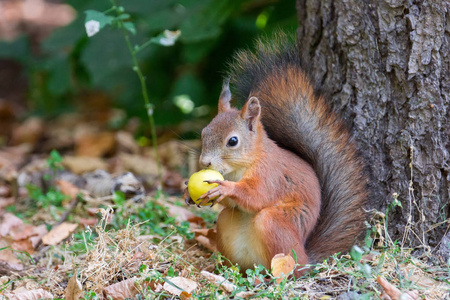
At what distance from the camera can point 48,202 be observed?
10.9ft

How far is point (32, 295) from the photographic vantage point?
6.74ft

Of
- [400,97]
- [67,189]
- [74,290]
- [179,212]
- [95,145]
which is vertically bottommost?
[95,145]

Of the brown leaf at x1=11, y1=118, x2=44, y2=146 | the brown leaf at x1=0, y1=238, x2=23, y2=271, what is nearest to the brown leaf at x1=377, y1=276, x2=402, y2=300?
the brown leaf at x1=0, y1=238, x2=23, y2=271

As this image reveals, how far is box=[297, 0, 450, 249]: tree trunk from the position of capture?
2.29m

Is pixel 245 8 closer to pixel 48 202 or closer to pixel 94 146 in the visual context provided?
pixel 94 146

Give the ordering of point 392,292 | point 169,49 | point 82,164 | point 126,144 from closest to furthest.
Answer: point 392,292, point 82,164, point 169,49, point 126,144

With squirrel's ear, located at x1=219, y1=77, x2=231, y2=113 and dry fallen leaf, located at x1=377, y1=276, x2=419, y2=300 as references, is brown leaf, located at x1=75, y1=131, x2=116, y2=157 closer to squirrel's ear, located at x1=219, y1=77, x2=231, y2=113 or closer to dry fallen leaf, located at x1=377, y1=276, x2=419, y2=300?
squirrel's ear, located at x1=219, y1=77, x2=231, y2=113

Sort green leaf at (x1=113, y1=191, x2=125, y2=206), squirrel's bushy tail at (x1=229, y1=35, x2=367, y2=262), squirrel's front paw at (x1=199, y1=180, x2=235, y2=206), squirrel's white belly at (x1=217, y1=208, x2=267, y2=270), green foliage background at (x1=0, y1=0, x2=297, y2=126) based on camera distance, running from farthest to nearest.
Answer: green foliage background at (x1=0, y1=0, x2=297, y2=126) → green leaf at (x1=113, y1=191, x2=125, y2=206) → squirrel's bushy tail at (x1=229, y1=35, x2=367, y2=262) → squirrel's white belly at (x1=217, y1=208, x2=267, y2=270) → squirrel's front paw at (x1=199, y1=180, x2=235, y2=206)

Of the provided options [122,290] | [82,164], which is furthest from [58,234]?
[82,164]

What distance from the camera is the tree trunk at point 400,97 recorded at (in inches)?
90.0

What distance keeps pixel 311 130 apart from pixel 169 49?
8.67 ft

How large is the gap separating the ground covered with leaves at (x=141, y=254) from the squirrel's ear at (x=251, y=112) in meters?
0.42

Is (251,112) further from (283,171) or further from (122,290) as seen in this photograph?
(122,290)

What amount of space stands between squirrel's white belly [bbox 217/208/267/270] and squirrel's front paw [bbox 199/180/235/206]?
0.56ft
